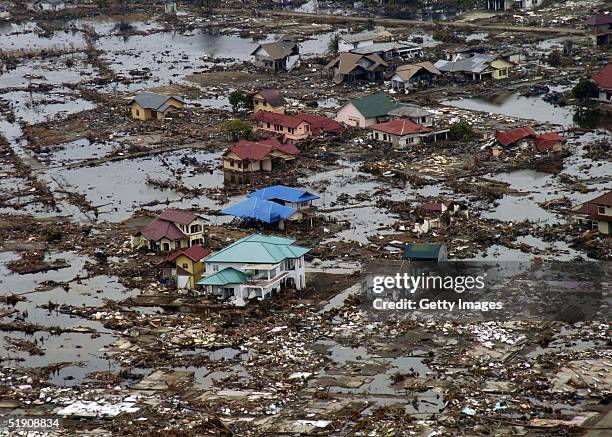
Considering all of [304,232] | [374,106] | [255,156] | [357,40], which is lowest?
[304,232]

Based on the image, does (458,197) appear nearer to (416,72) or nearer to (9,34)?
(416,72)

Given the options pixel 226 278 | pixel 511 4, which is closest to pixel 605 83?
pixel 226 278

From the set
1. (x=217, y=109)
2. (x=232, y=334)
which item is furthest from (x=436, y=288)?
(x=217, y=109)

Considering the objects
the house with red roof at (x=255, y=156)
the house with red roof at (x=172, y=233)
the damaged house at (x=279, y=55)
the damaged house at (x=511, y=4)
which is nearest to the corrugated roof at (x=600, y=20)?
the damaged house at (x=511, y=4)

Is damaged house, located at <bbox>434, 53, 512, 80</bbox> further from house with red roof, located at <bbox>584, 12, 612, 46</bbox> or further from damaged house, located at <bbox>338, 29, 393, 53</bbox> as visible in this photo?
house with red roof, located at <bbox>584, 12, 612, 46</bbox>

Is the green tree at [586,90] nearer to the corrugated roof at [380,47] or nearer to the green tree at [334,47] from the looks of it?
the corrugated roof at [380,47]

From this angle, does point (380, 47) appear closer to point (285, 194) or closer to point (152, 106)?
point (152, 106)
